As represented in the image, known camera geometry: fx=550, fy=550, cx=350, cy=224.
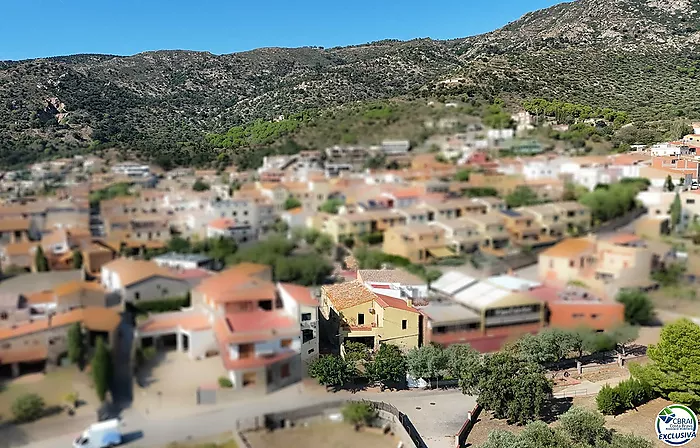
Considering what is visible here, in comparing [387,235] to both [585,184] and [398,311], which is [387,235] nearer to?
[585,184]

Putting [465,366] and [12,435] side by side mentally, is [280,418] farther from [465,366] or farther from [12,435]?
[465,366]

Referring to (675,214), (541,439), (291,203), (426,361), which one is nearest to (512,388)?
(426,361)

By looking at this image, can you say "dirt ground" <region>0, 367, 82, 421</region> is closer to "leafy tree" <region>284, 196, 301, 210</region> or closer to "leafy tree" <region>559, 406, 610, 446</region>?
"leafy tree" <region>284, 196, 301, 210</region>

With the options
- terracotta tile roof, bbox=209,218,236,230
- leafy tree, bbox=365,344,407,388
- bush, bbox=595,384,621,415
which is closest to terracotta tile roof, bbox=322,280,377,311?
leafy tree, bbox=365,344,407,388

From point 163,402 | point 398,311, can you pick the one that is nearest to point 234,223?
point 163,402

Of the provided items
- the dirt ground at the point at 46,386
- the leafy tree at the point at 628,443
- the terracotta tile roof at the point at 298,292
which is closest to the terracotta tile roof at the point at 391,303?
the leafy tree at the point at 628,443

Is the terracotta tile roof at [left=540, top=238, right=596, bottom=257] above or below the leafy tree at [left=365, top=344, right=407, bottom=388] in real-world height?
above
